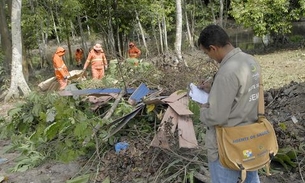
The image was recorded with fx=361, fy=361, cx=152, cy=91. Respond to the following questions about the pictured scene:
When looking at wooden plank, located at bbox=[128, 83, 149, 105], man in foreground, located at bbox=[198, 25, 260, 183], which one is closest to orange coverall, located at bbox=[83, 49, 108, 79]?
wooden plank, located at bbox=[128, 83, 149, 105]

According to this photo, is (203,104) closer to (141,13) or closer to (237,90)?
(237,90)

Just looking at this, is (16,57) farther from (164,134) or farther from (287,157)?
(287,157)

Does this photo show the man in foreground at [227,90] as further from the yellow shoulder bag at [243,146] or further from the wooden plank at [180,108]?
the wooden plank at [180,108]

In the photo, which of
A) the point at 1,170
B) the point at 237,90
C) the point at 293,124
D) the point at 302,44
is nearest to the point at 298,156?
the point at 293,124

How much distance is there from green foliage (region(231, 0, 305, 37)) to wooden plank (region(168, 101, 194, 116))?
12950 millimetres

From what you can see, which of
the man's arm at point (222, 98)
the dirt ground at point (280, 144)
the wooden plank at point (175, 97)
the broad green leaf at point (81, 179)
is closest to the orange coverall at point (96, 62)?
the dirt ground at point (280, 144)

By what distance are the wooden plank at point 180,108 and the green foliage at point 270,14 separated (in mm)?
12950

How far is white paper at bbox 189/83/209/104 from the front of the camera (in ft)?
8.52

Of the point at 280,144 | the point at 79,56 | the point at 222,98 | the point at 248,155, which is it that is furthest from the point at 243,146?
the point at 79,56

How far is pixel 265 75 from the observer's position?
35.2 ft

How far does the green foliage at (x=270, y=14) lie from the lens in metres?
16.1

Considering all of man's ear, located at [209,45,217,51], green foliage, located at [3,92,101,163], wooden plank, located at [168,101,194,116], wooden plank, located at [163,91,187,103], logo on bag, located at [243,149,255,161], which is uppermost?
man's ear, located at [209,45,217,51]

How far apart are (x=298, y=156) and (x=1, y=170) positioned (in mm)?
3904

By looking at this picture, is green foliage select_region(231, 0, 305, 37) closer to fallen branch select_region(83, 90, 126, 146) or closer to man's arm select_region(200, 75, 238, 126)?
fallen branch select_region(83, 90, 126, 146)
